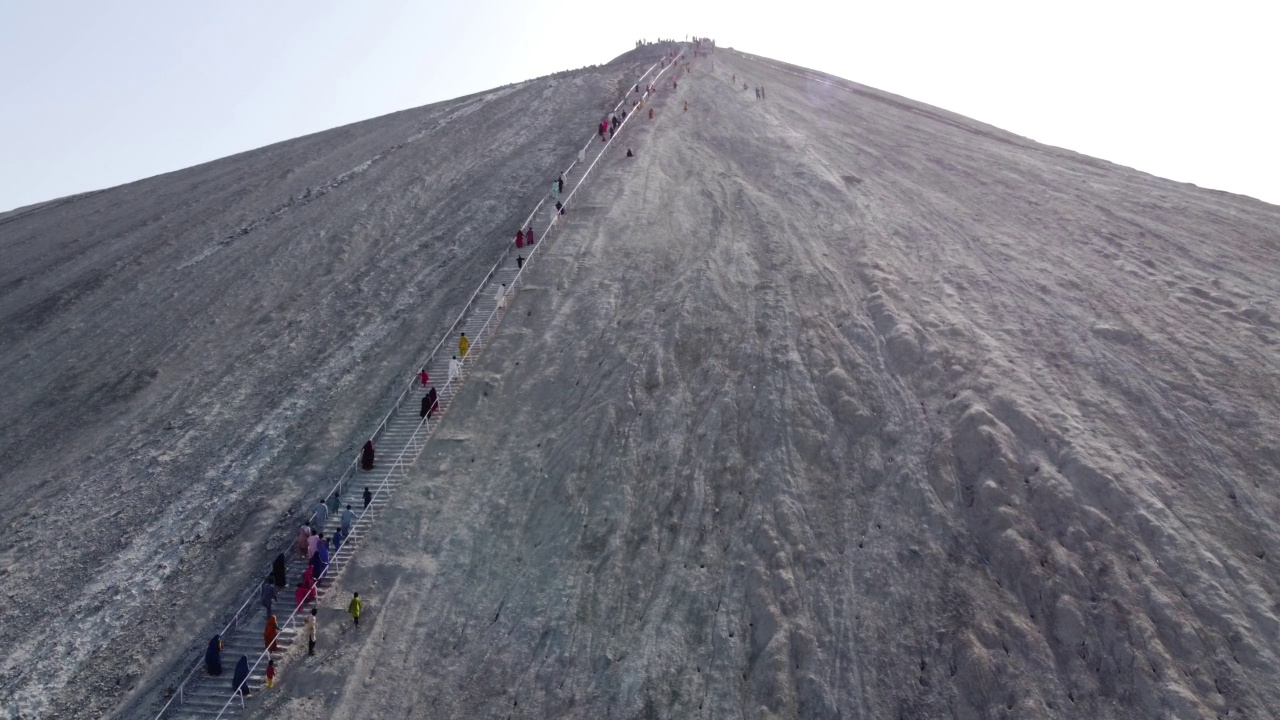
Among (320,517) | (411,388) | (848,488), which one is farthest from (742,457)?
(320,517)

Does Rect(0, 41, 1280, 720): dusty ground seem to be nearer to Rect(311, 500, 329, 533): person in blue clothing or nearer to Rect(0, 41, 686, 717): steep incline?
Rect(0, 41, 686, 717): steep incline

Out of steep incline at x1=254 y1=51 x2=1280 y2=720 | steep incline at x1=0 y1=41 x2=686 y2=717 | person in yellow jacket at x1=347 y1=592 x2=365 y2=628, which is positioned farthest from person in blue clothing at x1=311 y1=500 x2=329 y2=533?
person in yellow jacket at x1=347 y1=592 x2=365 y2=628

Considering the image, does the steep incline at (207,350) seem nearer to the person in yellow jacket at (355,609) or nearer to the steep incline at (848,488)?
the person in yellow jacket at (355,609)

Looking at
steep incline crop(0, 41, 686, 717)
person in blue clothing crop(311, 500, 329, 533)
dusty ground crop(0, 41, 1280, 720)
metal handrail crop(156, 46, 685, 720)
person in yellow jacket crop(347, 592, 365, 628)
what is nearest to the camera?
dusty ground crop(0, 41, 1280, 720)

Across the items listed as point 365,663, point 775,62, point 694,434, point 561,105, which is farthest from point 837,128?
point 365,663

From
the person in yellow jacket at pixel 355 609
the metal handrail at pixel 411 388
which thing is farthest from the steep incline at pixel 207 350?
the person in yellow jacket at pixel 355 609

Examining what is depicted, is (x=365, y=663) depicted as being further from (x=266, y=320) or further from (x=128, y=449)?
(x=266, y=320)
